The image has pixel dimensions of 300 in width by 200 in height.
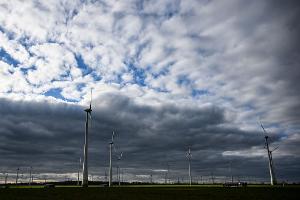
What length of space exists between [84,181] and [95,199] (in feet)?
256

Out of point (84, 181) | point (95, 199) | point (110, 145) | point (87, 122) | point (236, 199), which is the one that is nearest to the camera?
point (95, 199)

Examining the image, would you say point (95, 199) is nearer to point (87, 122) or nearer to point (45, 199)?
point (45, 199)

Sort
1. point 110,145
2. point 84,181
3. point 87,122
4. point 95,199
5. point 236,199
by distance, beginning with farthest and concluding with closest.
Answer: point 110,145, point 87,122, point 84,181, point 236,199, point 95,199

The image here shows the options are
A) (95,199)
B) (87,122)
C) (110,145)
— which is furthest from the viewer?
(110,145)

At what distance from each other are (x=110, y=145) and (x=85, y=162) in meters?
68.6

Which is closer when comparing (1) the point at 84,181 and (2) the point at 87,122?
(1) the point at 84,181

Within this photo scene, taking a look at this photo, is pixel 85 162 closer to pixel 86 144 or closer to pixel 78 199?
pixel 86 144

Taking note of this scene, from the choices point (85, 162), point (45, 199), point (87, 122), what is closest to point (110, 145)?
point (87, 122)

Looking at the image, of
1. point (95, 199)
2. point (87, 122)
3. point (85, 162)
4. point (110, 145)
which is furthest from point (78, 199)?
point (110, 145)

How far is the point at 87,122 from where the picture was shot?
5374 inches

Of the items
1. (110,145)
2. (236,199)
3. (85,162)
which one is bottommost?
(236,199)

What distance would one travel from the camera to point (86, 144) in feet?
419

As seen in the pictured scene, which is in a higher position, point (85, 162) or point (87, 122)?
point (87, 122)

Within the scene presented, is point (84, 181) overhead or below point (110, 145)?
below
